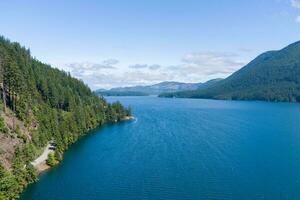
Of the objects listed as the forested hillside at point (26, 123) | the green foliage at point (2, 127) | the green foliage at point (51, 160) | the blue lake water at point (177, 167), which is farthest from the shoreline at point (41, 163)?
the green foliage at point (2, 127)

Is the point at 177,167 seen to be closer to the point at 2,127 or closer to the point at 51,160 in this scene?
the point at 51,160

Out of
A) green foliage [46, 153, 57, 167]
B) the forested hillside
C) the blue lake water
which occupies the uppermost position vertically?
the forested hillside

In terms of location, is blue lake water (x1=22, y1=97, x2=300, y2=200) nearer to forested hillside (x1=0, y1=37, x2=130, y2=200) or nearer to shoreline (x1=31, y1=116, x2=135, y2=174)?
shoreline (x1=31, y1=116, x2=135, y2=174)

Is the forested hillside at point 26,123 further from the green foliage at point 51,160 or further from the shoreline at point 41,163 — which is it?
the green foliage at point 51,160

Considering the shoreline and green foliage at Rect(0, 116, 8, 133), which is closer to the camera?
green foliage at Rect(0, 116, 8, 133)

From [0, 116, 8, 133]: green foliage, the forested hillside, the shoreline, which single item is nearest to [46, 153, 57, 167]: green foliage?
the shoreline

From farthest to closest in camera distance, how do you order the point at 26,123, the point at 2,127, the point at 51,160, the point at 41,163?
1. the point at 26,123
2. the point at 51,160
3. the point at 41,163
4. the point at 2,127

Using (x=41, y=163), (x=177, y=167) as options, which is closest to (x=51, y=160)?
(x=41, y=163)

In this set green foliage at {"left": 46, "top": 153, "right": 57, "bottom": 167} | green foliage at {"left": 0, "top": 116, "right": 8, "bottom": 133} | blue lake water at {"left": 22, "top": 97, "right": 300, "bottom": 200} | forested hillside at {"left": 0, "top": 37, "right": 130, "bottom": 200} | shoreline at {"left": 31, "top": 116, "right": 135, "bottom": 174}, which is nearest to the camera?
blue lake water at {"left": 22, "top": 97, "right": 300, "bottom": 200}

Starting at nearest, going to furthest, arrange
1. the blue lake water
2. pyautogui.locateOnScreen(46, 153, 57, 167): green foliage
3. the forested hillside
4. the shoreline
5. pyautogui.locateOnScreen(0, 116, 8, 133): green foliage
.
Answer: the blue lake water → the forested hillside → pyautogui.locateOnScreen(0, 116, 8, 133): green foliage → the shoreline → pyautogui.locateOnScreen(46, 153, 57, 167): green foliage
